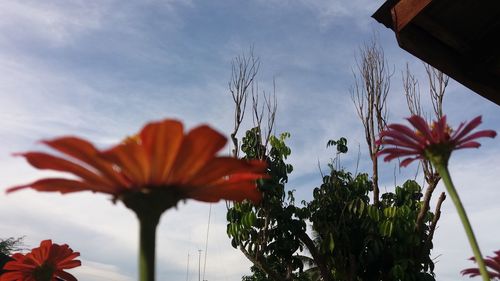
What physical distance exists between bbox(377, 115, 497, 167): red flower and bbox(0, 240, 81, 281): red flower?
43.1 inches

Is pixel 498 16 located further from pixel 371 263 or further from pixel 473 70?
pixel 371 263

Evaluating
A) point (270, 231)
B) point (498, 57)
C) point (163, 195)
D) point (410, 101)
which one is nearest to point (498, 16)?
point (498, 57)

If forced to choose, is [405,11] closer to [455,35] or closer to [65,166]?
[455,35]

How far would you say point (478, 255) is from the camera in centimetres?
85

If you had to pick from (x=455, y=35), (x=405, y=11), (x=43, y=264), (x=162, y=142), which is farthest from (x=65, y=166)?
(x=455, y=35)

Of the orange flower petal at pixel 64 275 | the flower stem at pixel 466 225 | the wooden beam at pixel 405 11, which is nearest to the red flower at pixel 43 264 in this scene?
the orange flower petal at pixel 64 275

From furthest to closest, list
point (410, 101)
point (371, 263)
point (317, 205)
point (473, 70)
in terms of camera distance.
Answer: point (317, 205) → point (410, 101) → point (371, 263) → point (473, 70)

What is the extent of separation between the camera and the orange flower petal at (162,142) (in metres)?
0.59

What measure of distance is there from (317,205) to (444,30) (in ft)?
16.2

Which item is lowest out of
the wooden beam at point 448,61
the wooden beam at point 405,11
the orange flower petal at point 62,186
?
the orange flower petal at point 62,186

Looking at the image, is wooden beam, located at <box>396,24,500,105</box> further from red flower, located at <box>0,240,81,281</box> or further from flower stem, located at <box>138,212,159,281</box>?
flower stem, located at <box>138,212,159,281</box>

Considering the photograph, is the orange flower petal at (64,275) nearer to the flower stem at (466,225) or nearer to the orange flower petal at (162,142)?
the orange flower petal at (162,142)

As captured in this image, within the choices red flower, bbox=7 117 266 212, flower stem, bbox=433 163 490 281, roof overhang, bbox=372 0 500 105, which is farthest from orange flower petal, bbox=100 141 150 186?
roof overhang, bbox=372 0 500 105

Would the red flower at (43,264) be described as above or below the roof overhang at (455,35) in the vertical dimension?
below
